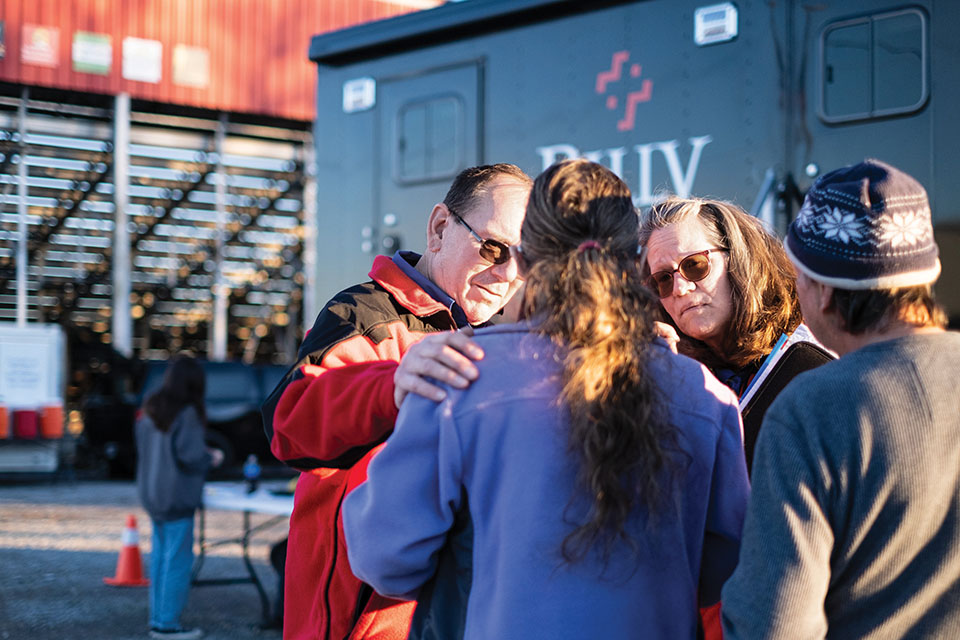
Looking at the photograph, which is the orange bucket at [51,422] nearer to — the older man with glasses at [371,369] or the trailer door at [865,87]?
the trailer door at [865,87]

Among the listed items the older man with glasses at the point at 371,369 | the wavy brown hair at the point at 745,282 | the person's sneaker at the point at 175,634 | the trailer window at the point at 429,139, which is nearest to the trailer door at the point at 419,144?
the trailer window at the point at 429,139

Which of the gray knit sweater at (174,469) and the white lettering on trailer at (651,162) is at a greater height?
the white lettering on trailer at (651,162)

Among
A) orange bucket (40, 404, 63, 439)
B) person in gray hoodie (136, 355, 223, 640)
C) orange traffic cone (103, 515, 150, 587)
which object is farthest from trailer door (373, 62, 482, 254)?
orange bucket (40, 404, 63, 439)

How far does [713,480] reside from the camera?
1716 mm

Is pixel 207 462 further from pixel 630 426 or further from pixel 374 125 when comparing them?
pixel 630 426

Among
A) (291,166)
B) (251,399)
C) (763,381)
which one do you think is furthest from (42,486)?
(763,381)

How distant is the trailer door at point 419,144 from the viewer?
5.97 metres

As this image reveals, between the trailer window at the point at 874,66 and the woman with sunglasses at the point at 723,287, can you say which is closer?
the woman with sunglasses at the point at 723,287

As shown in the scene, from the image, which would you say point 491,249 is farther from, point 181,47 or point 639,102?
point 181,47

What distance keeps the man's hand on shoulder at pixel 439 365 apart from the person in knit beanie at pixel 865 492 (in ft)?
1.50

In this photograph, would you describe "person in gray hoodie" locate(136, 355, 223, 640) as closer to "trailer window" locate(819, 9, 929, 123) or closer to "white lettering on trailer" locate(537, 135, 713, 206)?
"white lettering on trailer" locate(537, 135, 713, 206)

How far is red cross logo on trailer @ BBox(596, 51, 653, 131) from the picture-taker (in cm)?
522

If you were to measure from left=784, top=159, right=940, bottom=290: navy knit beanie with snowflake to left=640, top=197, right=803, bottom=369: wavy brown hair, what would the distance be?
79 centimetres

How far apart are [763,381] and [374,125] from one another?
4.55m
